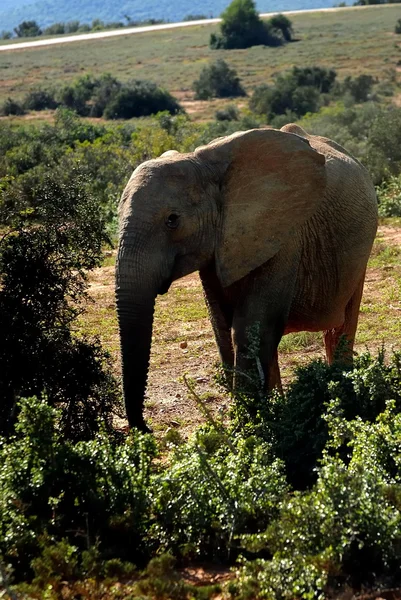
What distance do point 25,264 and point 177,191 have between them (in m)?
1.42

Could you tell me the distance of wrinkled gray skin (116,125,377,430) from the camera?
5.60 m

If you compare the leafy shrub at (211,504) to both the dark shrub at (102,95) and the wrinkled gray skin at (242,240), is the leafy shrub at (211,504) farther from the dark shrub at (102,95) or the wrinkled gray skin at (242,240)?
the dark shrub at (102,95)

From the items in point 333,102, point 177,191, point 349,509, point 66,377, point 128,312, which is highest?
point 177,191

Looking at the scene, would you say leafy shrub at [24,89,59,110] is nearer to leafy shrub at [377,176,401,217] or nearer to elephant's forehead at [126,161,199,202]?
leafy shrub at [377,176,401,217]

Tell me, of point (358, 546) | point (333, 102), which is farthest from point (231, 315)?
point (333, 102)

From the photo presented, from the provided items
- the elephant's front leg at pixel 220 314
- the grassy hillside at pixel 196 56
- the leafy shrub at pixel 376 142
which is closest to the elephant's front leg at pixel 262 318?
the elephant's front leg at pixel 220 314

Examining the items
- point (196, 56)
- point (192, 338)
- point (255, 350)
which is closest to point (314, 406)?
point (255, 350)

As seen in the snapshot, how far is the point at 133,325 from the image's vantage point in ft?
18.1

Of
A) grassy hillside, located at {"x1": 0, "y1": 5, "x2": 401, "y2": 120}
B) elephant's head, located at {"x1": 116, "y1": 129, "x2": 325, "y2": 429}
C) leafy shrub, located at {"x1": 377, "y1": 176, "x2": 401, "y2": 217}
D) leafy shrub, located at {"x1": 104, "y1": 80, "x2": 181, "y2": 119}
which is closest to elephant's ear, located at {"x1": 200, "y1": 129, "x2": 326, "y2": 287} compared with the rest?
elephant's head, located at {"x1": 116, "y1": 129, "x2": 325, "y2": 429}

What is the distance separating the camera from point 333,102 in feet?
127

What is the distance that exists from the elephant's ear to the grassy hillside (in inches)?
1409

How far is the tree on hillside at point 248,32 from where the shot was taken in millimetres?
70562

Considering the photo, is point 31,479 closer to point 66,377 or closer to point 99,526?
point 99,526

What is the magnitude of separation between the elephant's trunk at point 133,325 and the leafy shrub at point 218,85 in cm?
4301
